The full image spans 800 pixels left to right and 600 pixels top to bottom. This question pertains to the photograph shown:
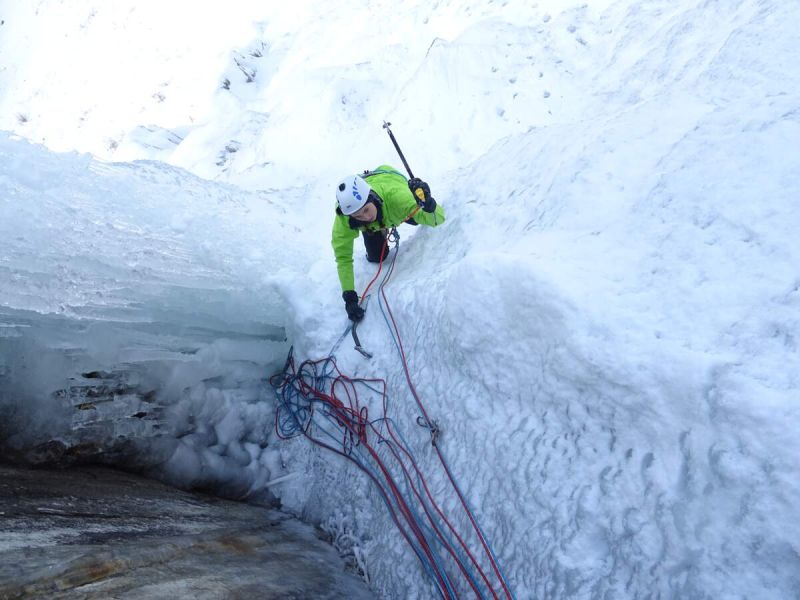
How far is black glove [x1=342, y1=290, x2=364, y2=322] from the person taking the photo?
3.39m

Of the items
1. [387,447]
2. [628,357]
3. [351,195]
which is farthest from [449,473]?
[351,195]

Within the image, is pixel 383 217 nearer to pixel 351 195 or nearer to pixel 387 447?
pixel 351 195

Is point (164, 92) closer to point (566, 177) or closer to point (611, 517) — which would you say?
point (566, 177)

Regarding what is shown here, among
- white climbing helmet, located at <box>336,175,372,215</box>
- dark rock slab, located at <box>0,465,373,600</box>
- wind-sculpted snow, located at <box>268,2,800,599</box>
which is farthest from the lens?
white climbing helmet, located at <box>336,175,372,215</box>

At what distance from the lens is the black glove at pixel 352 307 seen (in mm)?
3393

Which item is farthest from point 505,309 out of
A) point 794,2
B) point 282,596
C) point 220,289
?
point 794,2

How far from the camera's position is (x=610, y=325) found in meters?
2.04

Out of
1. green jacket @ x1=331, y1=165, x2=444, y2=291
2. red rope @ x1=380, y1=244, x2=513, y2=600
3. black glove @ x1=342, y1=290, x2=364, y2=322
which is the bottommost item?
red rope @ x1=380, y1=244, x2=513, y2=600

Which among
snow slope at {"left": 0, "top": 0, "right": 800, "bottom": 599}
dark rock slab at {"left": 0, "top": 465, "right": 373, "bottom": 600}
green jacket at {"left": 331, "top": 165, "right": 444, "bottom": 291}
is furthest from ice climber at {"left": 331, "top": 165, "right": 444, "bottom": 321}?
dark rock slab at {"left": 0, "top": 465, "right": 373, "bottom": 600}

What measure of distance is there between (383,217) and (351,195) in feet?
1.35

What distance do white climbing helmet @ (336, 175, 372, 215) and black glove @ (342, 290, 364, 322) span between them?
22.7 inches

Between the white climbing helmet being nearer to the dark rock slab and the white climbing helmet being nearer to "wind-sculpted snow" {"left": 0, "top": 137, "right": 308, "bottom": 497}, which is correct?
"wind-sculpted snow" {"left": 0, "top": 137, "right": 308, "bottom": 497}

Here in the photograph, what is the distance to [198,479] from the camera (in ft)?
10.7


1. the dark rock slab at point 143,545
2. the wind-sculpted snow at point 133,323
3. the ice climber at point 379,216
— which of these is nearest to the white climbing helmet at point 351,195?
the ice climber at point 379,216
